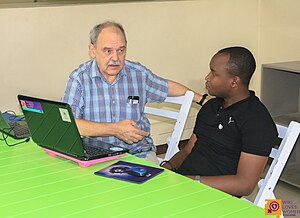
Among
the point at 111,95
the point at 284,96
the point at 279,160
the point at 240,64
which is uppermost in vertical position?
the point at 240,64

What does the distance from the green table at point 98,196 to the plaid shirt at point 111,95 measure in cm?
55

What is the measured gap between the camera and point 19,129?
98.4 inches

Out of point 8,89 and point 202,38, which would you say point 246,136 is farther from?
point 202,38

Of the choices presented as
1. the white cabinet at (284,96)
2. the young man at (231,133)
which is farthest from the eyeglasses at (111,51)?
the white cabinet at (284,96)

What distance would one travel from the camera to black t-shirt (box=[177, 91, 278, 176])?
6.91 ft

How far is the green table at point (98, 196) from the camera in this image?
1564 mm

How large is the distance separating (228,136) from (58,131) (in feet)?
2.37

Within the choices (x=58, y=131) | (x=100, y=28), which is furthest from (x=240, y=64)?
(x=58, y=131)

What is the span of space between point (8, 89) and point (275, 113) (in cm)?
199

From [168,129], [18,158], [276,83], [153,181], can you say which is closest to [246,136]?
[153,181]

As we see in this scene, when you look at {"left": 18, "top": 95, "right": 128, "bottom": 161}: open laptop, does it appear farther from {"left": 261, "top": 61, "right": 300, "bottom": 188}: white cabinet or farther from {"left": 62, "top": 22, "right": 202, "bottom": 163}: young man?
{"left": 261, "top": 61, "right": 300, "bottom": 188}: white cabinet

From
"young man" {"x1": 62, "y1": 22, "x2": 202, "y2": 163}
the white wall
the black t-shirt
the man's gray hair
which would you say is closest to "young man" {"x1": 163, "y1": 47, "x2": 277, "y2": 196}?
the black t-shirt

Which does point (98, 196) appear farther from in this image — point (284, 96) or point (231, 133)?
point (284, 96)

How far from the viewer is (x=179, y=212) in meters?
1.55
